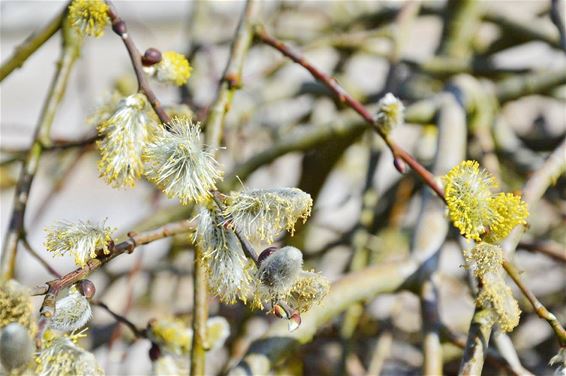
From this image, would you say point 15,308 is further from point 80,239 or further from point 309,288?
point 309,288

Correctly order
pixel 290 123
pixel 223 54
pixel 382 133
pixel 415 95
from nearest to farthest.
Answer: pixel 382 133 < pixel 415 95 < pixel 290 123 < pixel 223 54

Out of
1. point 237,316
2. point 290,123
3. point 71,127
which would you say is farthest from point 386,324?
point 71,127

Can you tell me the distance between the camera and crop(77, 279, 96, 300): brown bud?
0.66 meters

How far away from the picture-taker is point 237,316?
173 cm

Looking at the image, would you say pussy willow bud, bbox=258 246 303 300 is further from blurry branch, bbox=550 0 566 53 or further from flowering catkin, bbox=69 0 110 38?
blurry branch, bbox=550 0 566 53

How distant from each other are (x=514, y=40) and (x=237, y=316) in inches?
35.2

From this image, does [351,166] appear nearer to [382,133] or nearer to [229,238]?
[382,133]

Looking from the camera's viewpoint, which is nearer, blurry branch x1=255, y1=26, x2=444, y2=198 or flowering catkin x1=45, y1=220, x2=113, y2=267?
flowering catkin x1=45, y1=220, x2=113, y2=267

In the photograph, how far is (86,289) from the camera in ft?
2.18

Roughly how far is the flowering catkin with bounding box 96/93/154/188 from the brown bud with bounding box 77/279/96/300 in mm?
104

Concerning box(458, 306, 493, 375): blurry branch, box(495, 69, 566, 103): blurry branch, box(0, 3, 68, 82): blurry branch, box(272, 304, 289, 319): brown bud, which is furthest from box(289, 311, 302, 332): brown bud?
box(495, 69, 566, 103): blurry branch

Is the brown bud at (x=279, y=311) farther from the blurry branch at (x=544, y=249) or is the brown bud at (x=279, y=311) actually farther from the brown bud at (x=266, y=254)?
the blurry branch at (x=544, y=249)

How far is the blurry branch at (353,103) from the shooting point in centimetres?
83

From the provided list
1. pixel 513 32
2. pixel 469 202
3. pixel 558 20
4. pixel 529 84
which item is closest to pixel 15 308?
pixel 469 202
